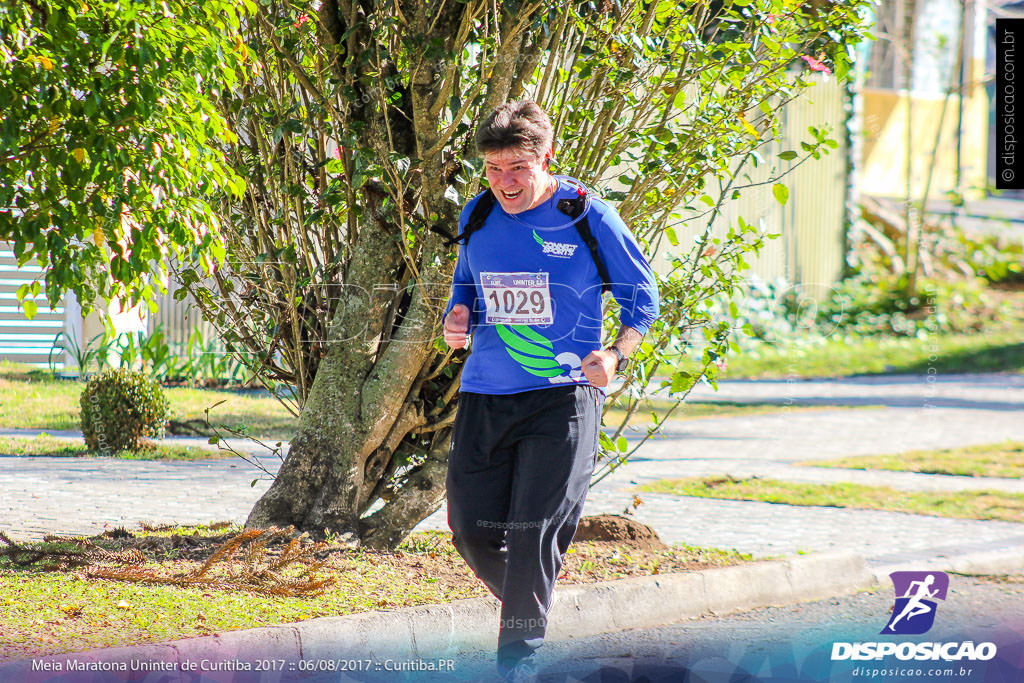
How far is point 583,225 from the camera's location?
3980 millimetres

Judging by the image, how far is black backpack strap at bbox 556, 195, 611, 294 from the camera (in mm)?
3975

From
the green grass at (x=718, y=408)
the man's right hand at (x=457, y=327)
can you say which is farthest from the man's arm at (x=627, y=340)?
the green grass at (x=718, y=408)

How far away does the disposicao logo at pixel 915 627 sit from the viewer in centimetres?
483

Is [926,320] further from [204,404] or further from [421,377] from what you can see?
[421,377]

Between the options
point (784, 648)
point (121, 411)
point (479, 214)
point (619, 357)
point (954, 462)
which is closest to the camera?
point (619, 357)

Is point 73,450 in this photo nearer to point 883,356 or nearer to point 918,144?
point 883,356

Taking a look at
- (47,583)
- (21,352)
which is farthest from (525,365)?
(21,352)

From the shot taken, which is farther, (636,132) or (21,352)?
(21,352)

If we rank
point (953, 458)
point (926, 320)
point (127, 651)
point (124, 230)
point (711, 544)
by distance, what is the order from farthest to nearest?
point (926, 320) < point (953, 458) < point (711, 544) < point (124, 230) < point (127, 651)

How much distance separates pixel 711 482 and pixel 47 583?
18.6 feet

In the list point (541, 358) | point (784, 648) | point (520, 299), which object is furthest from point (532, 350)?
point (784, 648)

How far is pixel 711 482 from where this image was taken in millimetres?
9133

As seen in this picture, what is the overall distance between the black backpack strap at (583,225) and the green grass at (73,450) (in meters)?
4.82

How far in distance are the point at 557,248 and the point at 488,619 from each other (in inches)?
69.2
